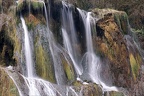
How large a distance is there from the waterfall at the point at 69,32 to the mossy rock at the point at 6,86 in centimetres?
735

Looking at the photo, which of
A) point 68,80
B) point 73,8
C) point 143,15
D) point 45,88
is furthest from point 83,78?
point 143,15

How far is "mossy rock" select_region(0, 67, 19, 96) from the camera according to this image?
533 inches

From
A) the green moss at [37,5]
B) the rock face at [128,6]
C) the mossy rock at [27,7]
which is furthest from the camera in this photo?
the rock face at [128,6]

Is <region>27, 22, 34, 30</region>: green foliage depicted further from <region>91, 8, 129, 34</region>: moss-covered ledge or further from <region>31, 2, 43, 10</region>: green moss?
<region>91, 8, 129, 34</region>: moss-covered ledge

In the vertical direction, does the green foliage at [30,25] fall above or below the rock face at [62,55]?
above

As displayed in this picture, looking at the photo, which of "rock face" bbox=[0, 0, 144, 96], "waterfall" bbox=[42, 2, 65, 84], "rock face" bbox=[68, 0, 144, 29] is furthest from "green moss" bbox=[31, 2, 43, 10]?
"rock face" bbox=[68, 0, 144, 29]

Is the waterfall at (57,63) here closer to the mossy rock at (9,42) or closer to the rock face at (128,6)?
the mossy rock at (9,42)

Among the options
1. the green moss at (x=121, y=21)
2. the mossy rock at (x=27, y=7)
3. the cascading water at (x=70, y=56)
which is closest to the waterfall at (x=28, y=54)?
the cascading water at (x=70, y=56)

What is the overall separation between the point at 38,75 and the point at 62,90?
231cm

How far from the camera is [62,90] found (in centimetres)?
1527

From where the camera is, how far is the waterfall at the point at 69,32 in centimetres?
2106

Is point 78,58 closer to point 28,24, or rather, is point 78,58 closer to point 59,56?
point 59,56

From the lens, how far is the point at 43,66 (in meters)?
17.3

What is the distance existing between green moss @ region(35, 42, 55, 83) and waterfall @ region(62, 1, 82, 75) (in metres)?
3.37
